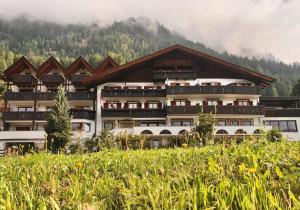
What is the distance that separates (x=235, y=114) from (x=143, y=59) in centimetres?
1258

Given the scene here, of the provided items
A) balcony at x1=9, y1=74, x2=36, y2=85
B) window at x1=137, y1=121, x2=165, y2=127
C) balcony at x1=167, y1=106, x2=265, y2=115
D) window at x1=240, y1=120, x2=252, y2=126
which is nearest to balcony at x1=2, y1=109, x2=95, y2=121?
balcony at x1=9, y1=74, x2=36, y2=85

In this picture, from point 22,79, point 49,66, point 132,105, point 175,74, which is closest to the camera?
point 132,105

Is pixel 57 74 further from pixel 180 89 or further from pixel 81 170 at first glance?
pixel 81 170

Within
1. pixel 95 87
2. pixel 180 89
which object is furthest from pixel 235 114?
pixel 95 87

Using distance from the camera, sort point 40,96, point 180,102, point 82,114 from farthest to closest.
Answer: point 180,102, point 40,96, point 82,114

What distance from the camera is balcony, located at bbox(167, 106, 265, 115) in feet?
127

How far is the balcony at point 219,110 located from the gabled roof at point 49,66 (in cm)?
1570

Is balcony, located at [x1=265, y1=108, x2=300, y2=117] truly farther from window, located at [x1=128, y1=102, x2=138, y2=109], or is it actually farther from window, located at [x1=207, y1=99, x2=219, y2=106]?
window, located at [x1=128, y1=102, x2=138, y2=109]

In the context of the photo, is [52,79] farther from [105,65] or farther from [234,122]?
[234,122]

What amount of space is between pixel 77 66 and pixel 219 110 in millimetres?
18983

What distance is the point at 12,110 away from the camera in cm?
4266

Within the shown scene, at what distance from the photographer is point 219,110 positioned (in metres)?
39.3

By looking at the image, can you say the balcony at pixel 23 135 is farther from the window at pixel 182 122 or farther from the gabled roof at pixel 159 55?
the window at pixel 182 122

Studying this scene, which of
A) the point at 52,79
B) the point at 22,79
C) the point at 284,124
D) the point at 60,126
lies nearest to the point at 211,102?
the point at 284,124
